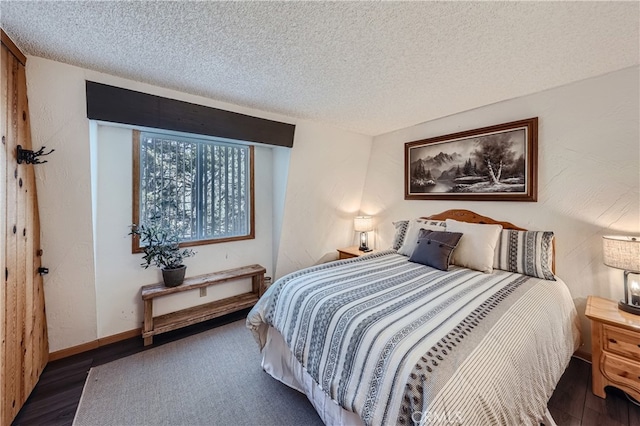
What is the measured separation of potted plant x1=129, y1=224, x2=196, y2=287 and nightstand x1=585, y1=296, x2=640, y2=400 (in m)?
3.37

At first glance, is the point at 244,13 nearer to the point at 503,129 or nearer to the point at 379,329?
the point at 379,329

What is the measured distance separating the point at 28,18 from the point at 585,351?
4388 mm

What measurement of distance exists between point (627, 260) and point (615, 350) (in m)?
0.59

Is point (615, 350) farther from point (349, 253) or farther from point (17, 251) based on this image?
point (17, 251)

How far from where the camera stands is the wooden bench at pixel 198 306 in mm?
2254

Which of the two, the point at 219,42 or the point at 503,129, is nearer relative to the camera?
the point at 219,42

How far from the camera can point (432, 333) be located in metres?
1.16

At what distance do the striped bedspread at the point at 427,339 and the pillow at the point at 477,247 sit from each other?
0.71ft

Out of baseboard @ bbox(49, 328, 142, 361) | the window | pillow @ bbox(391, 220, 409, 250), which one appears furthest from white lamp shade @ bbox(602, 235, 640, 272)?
baseboard @ bbox(49, 328, 142, 361)

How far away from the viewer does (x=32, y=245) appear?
1.74 m

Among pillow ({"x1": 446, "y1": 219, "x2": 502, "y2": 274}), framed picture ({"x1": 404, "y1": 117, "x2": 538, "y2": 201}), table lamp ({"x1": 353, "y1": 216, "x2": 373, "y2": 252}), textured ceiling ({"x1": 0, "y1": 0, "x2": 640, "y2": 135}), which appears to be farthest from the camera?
table lamp ({"x1": 353, "y1": 216, "x2": 373, "y2": 252})

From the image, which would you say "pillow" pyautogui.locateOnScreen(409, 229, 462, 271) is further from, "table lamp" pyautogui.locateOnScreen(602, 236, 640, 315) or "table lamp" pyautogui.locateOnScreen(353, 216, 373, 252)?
"table lamp" pyautogui.locateOnScreen(353, 216, 373, 252)

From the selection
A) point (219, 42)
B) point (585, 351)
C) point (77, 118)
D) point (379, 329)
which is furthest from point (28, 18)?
point (585, 351)

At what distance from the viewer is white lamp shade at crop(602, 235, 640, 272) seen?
163 cm
